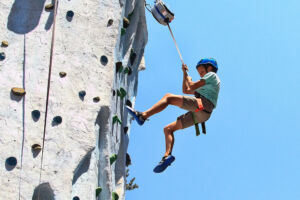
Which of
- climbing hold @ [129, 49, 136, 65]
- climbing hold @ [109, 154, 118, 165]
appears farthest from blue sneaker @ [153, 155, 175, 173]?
climbing hold @ [129, 49, 136, 65]

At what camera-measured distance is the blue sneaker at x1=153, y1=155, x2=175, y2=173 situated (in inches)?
412

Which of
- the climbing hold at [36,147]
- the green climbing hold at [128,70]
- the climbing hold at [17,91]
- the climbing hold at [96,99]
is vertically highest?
the green climbing hold at [128,70]

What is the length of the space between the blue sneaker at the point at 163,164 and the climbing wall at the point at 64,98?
952 millimetres

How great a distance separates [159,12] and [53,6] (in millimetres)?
2108

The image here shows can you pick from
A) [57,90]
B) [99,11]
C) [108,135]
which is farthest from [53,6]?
[108,135]

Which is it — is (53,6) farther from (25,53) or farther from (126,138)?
(126,138)

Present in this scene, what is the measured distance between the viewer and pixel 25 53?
11367 mm

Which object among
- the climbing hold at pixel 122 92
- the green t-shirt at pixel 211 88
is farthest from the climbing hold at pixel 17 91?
the green t-shirt at pixel 211 88

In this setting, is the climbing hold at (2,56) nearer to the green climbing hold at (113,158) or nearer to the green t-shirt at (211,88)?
the green climbing hold at (113,158)

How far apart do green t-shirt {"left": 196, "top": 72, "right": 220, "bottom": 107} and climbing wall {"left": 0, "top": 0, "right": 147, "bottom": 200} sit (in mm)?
1484

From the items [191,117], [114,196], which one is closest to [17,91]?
[114,196]

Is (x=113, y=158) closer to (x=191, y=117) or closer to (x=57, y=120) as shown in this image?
(x=57, y=120)

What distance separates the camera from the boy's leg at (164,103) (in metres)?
10.6

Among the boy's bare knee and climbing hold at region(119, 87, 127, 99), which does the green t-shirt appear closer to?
the boy's bare knee
